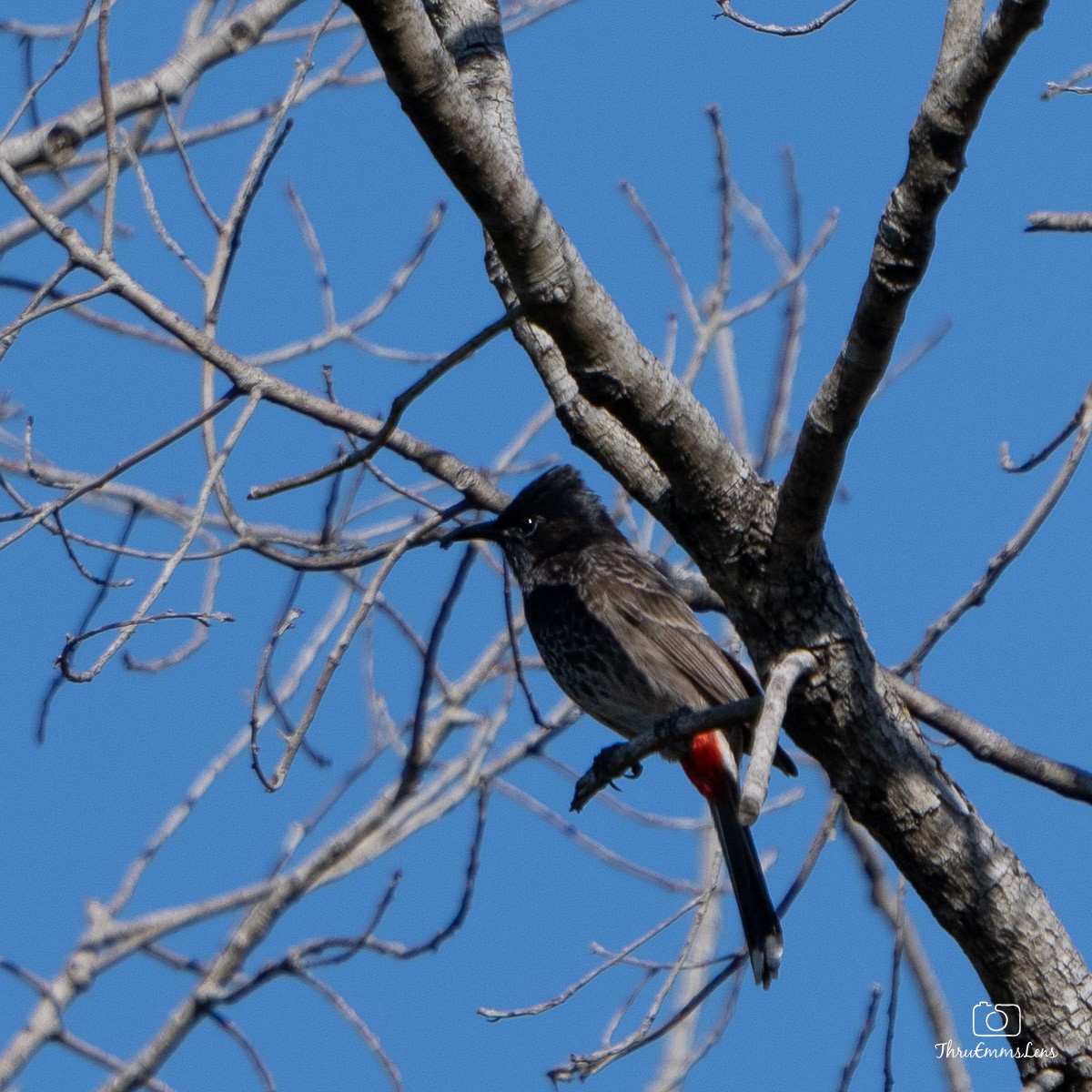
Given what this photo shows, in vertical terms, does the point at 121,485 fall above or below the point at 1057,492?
above

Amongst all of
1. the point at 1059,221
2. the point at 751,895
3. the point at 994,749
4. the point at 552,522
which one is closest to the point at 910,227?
the point at 1059,221

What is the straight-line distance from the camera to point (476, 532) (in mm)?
5137

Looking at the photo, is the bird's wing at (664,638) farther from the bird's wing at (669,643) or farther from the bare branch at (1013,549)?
the bare branch at (1013,549)

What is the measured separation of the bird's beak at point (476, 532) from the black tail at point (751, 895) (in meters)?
1.21

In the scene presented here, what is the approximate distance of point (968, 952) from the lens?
3.10 metres

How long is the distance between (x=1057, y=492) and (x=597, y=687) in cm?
199

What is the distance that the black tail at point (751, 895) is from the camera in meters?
4.30

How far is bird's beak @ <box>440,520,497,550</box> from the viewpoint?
4.78 meters

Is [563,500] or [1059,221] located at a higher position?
[563,500]

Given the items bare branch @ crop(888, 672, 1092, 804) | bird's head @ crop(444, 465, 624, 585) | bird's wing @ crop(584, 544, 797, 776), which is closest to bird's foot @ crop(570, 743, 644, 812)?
bare branch @ crop(888, 672, 1092, 804)

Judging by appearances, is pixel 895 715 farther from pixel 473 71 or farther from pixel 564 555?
pixel 564 555

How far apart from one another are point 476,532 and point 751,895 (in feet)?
5.10

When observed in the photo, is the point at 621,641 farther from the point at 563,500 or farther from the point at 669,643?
the point at 563,500

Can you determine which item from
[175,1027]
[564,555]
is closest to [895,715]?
[564,555]
